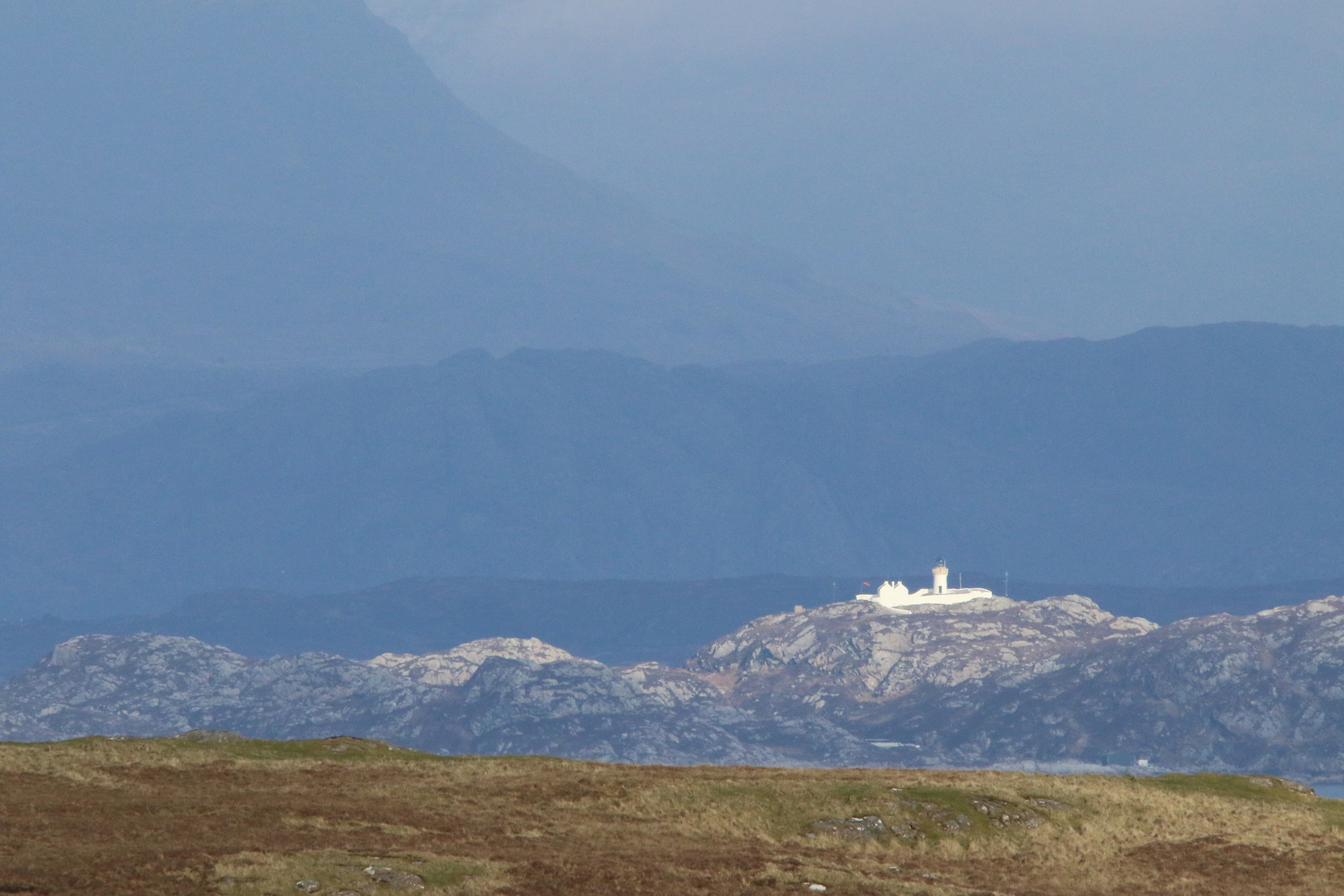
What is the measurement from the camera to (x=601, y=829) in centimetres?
7606

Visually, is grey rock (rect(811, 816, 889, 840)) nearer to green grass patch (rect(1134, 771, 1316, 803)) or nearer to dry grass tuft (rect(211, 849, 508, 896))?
dry grass tuft (rect(211, 849, 508, 896))

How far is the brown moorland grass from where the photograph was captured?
64688 mm

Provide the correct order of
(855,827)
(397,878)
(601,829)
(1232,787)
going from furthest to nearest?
(1232,787) < (855,827) < (601,829) < (397,878)

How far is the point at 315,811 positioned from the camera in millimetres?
74938

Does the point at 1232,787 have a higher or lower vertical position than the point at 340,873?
higher

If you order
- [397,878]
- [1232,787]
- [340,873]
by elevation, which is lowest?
[397,878]

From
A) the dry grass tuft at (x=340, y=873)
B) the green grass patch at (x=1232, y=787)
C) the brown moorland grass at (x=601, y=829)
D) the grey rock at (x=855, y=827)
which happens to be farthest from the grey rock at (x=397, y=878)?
the green grass patch at (x=1232, y=787)

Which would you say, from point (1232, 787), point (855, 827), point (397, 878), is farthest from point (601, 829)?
point (1232, 787)

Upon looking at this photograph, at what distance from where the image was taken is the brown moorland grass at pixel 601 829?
64.7 meters

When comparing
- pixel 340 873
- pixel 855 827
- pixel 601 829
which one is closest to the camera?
pixel 340 873

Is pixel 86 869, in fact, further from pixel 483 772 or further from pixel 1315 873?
pixel 1315 873

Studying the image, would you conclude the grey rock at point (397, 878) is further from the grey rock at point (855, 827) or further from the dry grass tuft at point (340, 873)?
the grey rock at point (855, 827)

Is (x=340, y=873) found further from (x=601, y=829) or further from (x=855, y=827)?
(x=855, y=827)

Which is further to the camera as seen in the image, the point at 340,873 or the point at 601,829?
the point at 601,829
